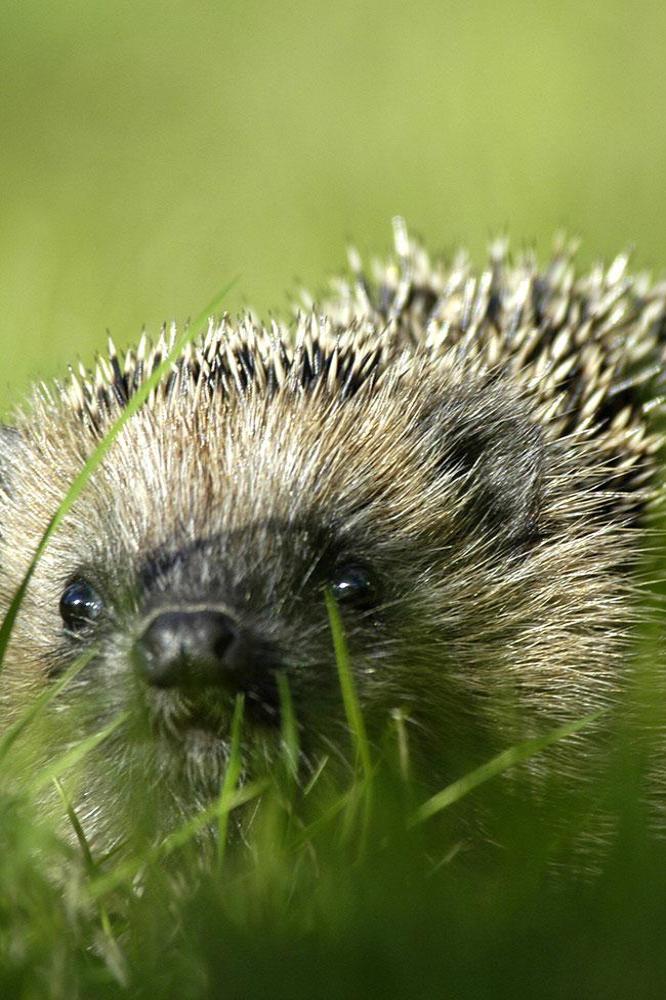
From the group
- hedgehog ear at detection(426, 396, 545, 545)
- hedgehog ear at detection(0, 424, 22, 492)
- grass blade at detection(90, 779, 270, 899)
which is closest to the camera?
grass blade at detection(90, 779, 270, 899)

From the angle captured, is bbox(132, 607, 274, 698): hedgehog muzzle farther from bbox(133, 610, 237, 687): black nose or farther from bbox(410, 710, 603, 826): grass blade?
bbox(410, 710, 603, 826): grass blade

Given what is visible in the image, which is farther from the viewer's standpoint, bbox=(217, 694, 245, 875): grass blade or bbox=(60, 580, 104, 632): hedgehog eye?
bbox=(60, 580, 104, 632): hedgehog eye

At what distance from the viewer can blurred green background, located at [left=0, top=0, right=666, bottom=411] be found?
6270 millimetres

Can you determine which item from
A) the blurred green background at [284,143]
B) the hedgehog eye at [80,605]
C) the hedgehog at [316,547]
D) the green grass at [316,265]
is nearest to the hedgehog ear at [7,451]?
the hedgehog at [316,547]

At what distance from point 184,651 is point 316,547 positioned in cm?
46

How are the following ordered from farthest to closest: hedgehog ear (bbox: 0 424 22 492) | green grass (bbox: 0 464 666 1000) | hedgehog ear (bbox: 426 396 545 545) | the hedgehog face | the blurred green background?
the blurred green background
hedgehog ear (bbox: 0 424 22 492)
hedgehog ear (bbox: 426 396 545 545)
the hedgehog face
green grass (bbox: 0 464 666 1000)

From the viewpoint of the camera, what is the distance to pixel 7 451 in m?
3.27

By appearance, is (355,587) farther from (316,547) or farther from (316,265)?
(316,265)

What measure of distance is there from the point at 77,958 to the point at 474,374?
1.65 meters

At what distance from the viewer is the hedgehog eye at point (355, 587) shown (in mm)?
2785

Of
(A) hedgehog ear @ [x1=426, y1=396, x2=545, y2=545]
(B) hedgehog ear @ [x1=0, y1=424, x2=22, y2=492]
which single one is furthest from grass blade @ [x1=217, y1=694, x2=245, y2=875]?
(B) hedgehog ear @ [x1=0, y1=424, x2=22, y2=492]

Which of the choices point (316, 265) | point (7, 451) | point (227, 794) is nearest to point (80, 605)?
point (7, 451)

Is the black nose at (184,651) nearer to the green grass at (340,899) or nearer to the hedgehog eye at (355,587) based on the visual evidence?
the green grass at (340,899)

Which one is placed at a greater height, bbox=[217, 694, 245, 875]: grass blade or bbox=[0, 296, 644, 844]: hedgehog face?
bbox=[0, 296, 644, 844]: hedgehog face
